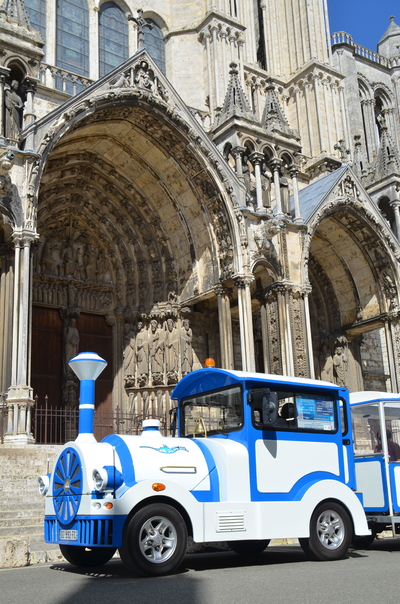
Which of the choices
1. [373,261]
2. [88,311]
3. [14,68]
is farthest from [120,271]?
[373,261]

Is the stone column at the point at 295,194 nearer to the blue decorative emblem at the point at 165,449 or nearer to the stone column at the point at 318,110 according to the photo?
the stone column at the point at 318,110

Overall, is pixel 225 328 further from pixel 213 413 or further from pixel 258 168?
pixel 213 413

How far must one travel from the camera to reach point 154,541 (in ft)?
18.2

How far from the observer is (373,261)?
17.6 m

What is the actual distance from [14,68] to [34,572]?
9.92 metres

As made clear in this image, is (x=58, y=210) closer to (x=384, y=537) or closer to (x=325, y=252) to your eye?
(x=325, y=252)

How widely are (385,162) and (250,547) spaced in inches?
578

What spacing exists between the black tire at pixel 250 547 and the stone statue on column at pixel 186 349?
7602mm

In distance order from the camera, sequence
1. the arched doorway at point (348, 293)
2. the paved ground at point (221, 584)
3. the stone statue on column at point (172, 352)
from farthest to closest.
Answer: the arched doorway at point (348, 293), the stone statue on column at point (172, 352), the paved ground at point (221, 584)

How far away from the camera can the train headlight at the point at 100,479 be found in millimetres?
5426

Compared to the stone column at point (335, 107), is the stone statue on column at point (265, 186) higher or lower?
lower

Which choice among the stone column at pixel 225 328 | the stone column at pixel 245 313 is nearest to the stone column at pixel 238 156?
the stone column at pixel 245 313

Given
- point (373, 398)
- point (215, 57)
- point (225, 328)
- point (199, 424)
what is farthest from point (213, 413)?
point (215, 57)

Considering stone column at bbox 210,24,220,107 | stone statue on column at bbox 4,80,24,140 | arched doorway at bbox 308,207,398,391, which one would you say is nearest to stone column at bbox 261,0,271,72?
stone column at bbox 210,24,220,107
